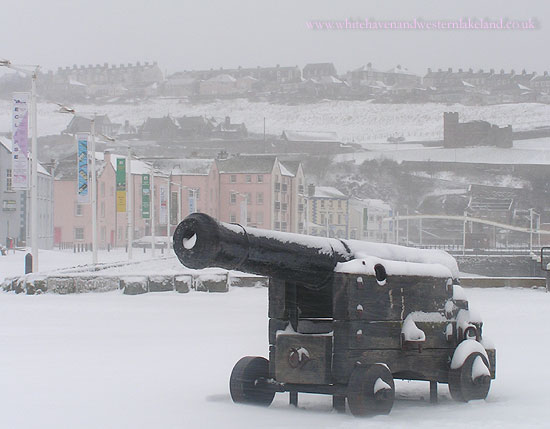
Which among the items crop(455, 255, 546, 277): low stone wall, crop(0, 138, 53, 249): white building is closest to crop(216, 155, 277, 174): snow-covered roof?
crop(0, 138, 53, 249): white building

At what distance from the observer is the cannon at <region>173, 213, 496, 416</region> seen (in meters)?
6.53

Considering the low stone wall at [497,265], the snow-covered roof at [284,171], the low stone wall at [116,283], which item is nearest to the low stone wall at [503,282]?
the low stone wall at [116,283]

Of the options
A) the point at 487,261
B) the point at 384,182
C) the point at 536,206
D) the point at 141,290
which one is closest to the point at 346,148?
the point at 384,182

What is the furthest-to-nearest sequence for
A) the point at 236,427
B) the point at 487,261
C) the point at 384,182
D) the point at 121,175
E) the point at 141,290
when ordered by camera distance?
the point at 384,182
the point at 487,261
the point at 121,175
the point at 141,290
the point at 236,427

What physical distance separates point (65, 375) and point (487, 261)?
52.9 meters

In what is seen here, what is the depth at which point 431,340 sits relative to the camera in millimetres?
7168

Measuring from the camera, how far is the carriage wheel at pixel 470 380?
283 inches

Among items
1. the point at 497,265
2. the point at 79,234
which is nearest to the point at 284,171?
the point at 79,234

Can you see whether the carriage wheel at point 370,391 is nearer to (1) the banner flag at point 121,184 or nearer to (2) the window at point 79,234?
(1) the banner flag at point 121,184

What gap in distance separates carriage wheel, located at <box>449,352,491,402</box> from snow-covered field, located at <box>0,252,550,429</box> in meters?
0.10

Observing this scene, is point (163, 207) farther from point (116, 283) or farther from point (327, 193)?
point (327, 193)

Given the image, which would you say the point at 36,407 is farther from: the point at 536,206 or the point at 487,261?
the point at 536,206

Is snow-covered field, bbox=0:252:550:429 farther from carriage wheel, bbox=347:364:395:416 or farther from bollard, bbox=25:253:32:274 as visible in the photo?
bollard, bbox=25:253:32:274

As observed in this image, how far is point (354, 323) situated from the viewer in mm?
6688
